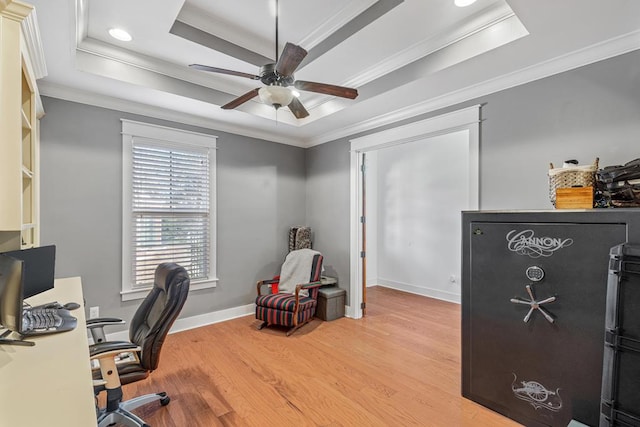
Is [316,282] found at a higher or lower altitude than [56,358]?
lower

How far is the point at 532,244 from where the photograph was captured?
1979 millimetres

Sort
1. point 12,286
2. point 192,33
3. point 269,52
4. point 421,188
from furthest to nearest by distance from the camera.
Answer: point 421,188
point 269,52
point 192,33
point 12,286

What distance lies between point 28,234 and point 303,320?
9.03 ft

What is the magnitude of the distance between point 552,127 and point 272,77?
2214 mm

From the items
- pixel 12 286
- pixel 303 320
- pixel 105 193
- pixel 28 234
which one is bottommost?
pixel 303 320

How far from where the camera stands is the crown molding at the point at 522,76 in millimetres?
2117

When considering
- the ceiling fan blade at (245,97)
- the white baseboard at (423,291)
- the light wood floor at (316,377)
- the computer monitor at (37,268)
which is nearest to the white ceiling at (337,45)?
the ceiling fan blade at (245,97)

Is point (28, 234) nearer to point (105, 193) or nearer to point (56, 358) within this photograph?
point (105, 193)

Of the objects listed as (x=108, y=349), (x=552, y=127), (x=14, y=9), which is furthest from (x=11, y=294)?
(x=552, y=127)

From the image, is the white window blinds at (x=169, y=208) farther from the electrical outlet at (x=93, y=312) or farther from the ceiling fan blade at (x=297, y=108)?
the ceiling fan blade at (x=297, y=108)

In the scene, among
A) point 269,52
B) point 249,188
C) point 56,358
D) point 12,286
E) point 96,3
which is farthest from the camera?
point 249,188

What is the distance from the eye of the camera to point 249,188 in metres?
4.29

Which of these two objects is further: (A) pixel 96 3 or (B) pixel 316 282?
(B) pixel 316 282

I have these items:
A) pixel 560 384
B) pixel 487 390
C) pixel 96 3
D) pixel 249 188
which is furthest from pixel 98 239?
pixel 560 384
